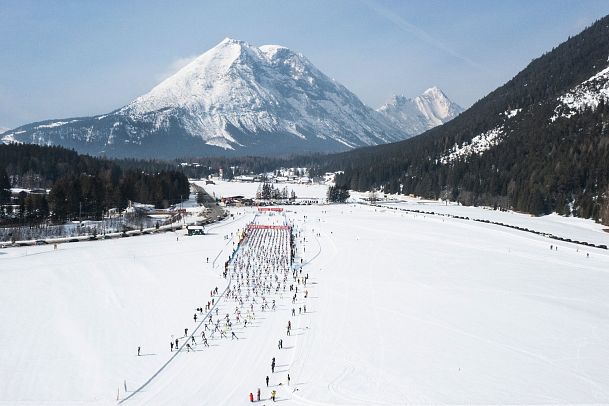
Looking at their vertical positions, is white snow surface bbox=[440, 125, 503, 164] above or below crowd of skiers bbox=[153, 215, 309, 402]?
above

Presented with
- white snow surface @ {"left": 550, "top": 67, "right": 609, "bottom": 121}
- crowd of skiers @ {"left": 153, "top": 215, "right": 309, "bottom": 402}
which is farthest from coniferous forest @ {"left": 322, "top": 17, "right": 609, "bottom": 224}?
crowd of skiers @ {"left": 153, "top": 215, "right": 309, "bottom": 402}

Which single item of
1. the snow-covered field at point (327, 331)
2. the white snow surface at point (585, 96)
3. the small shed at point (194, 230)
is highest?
the white snow surface at point (585, 96)

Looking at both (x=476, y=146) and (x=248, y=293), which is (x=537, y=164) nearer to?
(x=476, y=146)

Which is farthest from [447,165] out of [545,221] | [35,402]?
[35,402]

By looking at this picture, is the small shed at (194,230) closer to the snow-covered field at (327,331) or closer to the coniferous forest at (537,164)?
the snow-covered field at (327,331)

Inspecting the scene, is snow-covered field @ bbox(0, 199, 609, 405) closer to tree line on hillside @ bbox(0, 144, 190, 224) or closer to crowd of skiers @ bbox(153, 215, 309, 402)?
crowd of skiers @ bbox(153, 215, 309, 402)

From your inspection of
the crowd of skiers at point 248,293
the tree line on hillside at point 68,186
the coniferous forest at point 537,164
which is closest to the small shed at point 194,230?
the crowd of skiers at point 248,293

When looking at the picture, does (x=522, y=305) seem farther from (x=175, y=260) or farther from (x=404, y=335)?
(x=175, y=260)
